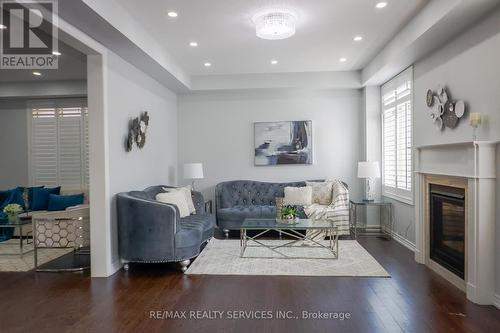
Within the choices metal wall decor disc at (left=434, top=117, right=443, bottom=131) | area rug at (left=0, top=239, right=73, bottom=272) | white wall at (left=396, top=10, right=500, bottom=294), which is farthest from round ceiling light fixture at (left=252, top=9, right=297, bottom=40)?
area rug at (left=0, top=239, right=73, bottom=272)

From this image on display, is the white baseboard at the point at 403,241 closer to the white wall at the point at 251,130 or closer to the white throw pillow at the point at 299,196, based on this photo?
the white wall at the point at 251,130

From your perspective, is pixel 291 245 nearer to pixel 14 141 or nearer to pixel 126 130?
pixel 126 130

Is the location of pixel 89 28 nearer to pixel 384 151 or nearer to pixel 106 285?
pixel 106 285

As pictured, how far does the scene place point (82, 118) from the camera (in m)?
6.40

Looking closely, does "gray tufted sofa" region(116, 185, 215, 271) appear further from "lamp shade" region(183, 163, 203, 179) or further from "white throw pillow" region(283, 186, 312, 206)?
Answer: "white throw pillow" region(283, 186, 312, 206)

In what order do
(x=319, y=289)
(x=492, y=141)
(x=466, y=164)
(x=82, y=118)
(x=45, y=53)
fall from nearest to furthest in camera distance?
1. (x=492, y=141)
2. (x=466, y=164)
3. (x=319, y=289)
4. (x=45, y=53)
5. (x=82, y=118)

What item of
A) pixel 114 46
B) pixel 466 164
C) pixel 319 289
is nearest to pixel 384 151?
pixel 466 164

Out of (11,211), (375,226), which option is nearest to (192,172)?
(11,211)

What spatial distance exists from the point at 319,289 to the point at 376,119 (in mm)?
3814

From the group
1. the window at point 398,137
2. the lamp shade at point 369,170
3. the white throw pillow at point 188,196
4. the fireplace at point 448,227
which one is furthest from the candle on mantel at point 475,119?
the white throw pillow at point 188,196

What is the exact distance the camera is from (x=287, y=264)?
164 inches

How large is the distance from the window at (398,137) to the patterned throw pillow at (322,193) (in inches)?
38.8

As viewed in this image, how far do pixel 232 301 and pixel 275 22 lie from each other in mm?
2913

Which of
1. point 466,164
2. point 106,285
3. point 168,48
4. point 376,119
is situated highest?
point 168,48
